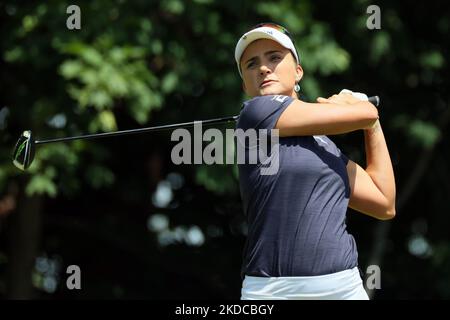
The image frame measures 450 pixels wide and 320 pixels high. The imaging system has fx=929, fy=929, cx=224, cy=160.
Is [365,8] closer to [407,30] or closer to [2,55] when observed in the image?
[407,30]

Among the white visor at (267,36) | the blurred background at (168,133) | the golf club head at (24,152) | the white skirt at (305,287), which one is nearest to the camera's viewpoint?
the white skirt at (305,287)

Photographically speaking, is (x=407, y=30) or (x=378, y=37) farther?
(x=407, y=30)

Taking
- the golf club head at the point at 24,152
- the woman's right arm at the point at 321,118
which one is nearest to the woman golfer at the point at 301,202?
the woman's right arm at the point at 321,118

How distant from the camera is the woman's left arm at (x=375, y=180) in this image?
341 cm

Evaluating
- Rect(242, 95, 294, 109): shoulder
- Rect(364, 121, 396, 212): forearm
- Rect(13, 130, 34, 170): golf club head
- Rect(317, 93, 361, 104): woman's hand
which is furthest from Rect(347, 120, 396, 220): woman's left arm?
Rect(13, 130, 34, 170): golf club head

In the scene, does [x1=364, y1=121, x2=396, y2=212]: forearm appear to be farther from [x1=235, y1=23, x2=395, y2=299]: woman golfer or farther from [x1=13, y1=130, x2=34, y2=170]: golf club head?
[x1=13, y1=130, x2=34, y2=170]: golf club head

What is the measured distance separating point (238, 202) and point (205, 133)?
2575mm

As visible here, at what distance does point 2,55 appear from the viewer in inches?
320

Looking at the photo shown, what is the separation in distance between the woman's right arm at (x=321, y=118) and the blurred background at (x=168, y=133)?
13.7 feet

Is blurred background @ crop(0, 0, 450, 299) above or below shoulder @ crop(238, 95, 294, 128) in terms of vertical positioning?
above

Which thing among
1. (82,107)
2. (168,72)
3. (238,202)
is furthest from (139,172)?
(82,107)

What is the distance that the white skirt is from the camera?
307 cm

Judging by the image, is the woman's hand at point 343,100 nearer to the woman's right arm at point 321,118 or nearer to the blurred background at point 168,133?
the woman's right arm at point 321,118

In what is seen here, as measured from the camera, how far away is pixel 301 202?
3.08 meters
